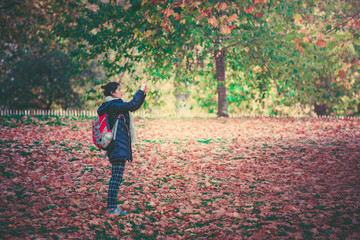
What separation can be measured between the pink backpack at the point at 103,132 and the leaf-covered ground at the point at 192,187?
1272 millimetres

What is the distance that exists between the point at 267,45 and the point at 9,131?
10.4 meters

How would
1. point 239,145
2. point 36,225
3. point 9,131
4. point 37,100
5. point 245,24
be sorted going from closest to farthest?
point 36,225 < point 239,145 < point 9,131 < point 245,24 < point 37,100

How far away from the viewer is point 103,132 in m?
4.76

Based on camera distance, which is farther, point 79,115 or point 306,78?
point 79,115

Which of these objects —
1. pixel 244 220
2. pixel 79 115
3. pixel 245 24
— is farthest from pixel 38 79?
pixel 244 220

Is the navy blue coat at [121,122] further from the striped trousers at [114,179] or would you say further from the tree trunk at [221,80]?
the tree trunk at [221,80]

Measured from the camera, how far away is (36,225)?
478 centimetres

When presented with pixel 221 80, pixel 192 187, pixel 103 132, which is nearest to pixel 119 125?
pixel 103 132

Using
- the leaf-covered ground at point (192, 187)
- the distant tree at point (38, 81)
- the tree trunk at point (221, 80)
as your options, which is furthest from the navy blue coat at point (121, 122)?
the distant tree at point (38, 81)

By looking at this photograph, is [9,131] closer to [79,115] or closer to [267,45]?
[79,115]

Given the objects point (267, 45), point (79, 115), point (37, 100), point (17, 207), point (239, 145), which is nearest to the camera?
point (17, 207)

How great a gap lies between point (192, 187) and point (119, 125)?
258 centimetres

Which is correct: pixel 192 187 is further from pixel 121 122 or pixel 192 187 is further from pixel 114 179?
pixel 121 122

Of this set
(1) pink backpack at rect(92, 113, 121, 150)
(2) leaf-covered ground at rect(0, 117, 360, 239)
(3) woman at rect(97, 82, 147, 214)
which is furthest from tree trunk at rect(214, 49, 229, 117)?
(1) pink backpack at rect(92, 113, 121, 150)
